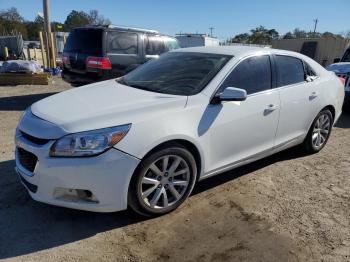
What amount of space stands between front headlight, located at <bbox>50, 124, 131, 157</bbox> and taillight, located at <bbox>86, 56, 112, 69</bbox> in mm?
5529

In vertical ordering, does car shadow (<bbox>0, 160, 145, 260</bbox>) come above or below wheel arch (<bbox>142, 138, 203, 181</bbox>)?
below

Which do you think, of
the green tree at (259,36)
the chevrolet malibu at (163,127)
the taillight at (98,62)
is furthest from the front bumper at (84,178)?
the green tree at (259,36)

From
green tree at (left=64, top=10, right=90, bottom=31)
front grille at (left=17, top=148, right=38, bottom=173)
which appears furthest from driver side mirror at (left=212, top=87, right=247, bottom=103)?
green tree at (left=64, top=10, right=90, bottom=31)

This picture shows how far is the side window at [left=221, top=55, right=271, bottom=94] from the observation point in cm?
390

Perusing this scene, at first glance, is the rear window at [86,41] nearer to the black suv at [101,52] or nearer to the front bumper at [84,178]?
the black suv at [101,52]

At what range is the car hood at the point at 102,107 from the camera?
3.06 m

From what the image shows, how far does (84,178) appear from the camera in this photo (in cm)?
291

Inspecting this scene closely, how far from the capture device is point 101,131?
2.98 metres

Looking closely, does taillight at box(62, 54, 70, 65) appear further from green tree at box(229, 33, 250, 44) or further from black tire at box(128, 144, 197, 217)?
green tree at box(229, 33, 250, 44)

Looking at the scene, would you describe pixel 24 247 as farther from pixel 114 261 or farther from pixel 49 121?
pixel 49 121

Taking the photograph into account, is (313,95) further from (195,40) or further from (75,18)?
(75,18)

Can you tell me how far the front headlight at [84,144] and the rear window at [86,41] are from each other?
5671 mm

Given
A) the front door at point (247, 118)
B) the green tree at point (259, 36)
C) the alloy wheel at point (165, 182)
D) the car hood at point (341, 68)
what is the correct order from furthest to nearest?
the green tree at point (259, 36)
the car hood at point (341, 68)
the front door at point (247, 118)
the alloy wheel at point (165, 182)

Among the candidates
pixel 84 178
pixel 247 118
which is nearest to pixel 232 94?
pixel 247 118
